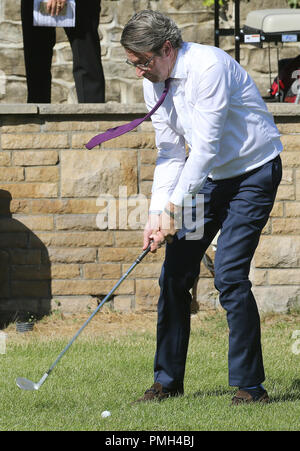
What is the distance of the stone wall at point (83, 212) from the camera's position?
263 inches

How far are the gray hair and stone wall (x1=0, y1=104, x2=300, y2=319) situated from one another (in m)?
2.65

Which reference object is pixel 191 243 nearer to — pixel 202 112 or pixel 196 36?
pixel 202 112

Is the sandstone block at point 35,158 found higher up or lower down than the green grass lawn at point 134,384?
higher up

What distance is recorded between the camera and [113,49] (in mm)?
9297

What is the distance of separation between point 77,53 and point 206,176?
3003 mm

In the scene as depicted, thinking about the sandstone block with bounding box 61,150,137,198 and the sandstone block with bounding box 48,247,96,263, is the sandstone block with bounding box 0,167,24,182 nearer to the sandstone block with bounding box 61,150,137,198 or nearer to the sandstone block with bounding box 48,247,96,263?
the sandstone block with bounding box 61,150,137,198

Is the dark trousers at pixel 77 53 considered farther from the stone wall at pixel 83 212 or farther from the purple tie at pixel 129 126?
the purple tie at pixel 129 126

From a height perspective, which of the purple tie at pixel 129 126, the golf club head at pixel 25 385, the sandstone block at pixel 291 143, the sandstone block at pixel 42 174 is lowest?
the golf club head at pixel 25 385

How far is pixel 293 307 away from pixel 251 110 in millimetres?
2923

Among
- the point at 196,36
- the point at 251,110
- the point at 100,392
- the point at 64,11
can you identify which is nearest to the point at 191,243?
the point at 251,110

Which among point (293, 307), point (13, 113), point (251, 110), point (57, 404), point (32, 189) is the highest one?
point (251, 110)

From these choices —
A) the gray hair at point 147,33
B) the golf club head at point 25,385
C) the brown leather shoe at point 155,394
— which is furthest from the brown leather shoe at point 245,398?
→ the gray hair at point 147,33

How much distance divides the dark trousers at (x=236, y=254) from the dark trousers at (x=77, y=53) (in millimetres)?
2756

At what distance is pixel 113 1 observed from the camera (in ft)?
30.5
